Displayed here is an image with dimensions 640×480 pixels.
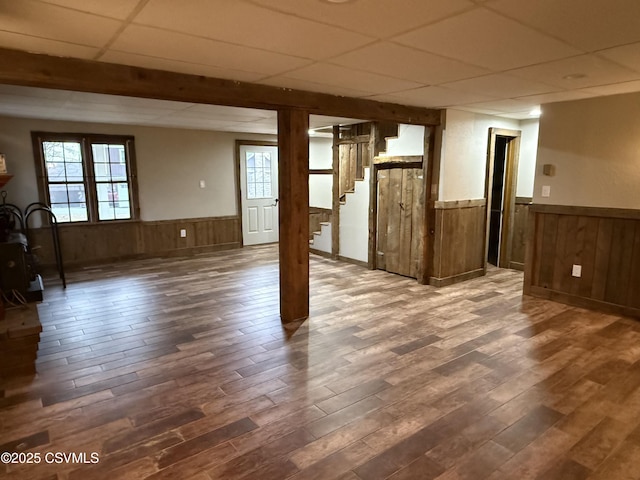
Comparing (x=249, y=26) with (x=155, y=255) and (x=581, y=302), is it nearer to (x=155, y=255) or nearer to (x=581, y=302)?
(x=581, y=302)

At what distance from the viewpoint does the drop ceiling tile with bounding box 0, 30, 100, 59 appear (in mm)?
2320

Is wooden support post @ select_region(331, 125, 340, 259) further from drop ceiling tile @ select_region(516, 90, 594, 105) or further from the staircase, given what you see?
drop ceiling tile @ select_region(516, 90, 594, 105)

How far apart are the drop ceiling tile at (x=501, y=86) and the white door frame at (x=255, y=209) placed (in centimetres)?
496

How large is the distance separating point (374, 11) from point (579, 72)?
2.07 metres

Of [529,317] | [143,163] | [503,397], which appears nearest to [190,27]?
[503,397]

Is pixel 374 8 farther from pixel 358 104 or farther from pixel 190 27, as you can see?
pixel 358 104

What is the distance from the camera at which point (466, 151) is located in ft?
17.3

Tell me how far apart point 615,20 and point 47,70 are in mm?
3335

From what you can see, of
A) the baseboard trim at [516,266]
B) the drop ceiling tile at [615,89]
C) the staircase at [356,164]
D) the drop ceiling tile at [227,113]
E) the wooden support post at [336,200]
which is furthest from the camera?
the wooden support post at [336,200]

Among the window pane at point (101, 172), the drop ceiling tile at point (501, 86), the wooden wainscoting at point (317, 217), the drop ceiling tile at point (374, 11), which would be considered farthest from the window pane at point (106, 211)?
the drop ceiling tile at point (374, 11)

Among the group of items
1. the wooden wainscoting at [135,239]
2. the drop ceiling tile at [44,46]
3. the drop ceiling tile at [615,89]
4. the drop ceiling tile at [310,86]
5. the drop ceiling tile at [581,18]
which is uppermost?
the drop ceiling tile at [44,46]

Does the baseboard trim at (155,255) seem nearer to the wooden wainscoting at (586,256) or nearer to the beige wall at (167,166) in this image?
the beige wall at (167,166)

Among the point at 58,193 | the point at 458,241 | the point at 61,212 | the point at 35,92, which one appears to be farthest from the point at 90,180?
the point at 458,241

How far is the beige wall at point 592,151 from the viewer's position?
3.95 m
